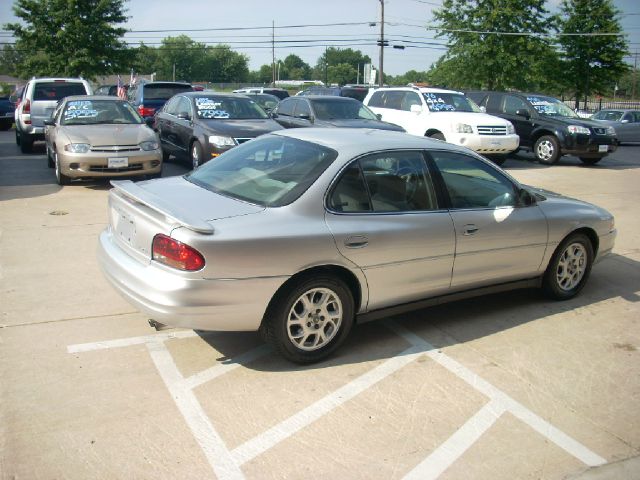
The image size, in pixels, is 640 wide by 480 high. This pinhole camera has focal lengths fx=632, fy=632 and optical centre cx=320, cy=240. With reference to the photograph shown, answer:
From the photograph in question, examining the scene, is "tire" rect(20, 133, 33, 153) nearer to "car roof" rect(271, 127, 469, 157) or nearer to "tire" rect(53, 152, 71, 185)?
"tire" rect(53, 152, 71, 185)

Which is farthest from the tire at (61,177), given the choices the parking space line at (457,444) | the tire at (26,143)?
the parking space line at (457,444)

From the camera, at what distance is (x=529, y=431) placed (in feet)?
11.9

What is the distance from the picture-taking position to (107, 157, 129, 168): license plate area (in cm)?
1000

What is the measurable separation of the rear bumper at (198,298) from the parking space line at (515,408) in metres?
1.37

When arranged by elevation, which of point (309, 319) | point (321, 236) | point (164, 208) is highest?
point (164, 208)

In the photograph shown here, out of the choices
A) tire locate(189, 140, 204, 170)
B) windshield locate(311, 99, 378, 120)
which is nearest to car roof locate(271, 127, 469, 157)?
tire locate(189, 140, 204, 170)

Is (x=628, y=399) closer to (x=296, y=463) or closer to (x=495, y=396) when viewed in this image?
(x=495, y=396)

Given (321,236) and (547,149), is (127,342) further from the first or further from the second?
(547,149)

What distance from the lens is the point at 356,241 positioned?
4234 mm

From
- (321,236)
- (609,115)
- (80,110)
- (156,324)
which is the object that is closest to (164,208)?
(156,324)

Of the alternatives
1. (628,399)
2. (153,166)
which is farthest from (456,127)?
(628,399)

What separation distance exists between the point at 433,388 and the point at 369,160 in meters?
1.65

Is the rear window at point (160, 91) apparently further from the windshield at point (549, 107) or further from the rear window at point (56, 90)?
the windshield at point (549, 107)

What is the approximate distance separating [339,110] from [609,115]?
1618 cm
